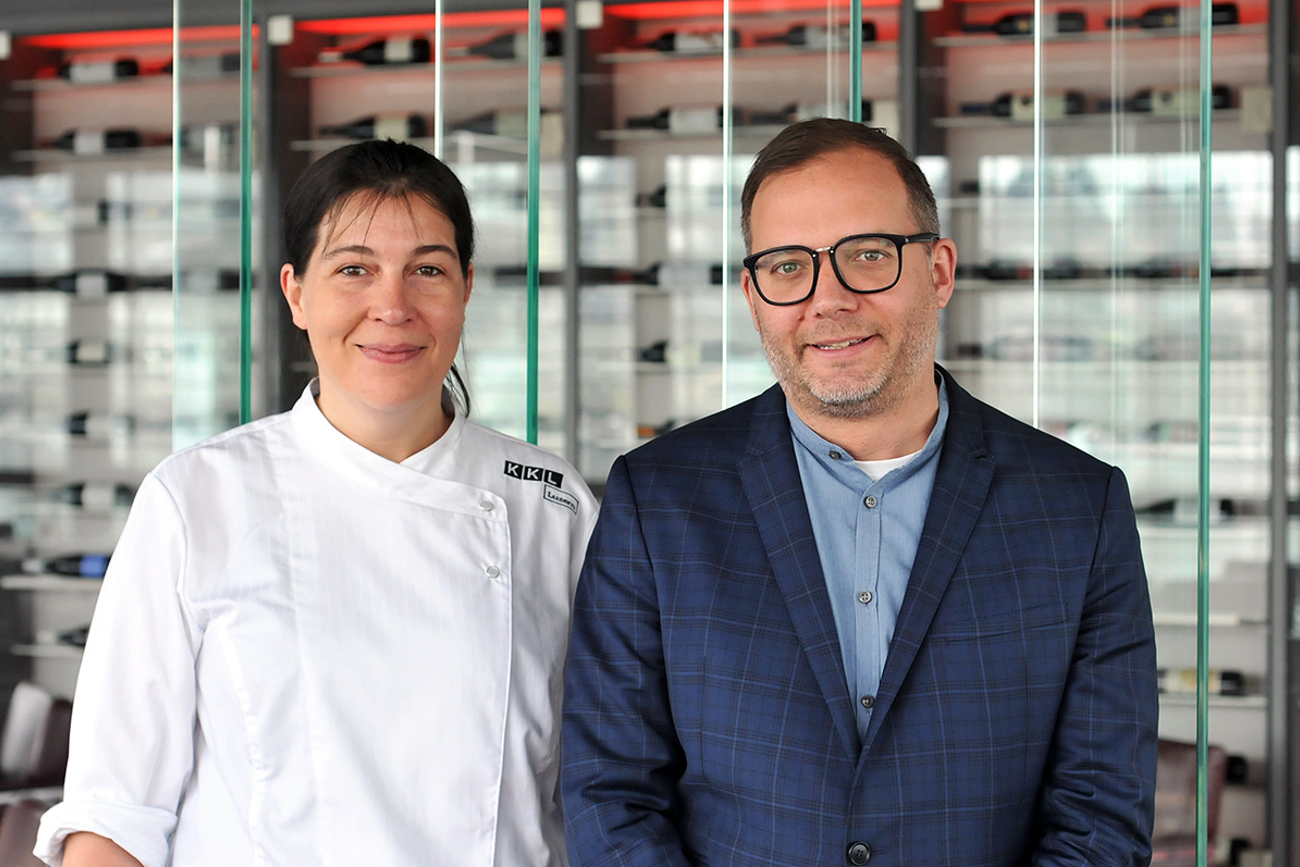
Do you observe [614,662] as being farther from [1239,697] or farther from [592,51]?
[592,51]

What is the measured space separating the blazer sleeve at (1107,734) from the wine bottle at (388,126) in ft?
15.7

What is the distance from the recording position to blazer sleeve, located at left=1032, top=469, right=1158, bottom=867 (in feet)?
3.97

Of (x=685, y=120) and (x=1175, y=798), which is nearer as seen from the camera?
(x=1175, y=798)

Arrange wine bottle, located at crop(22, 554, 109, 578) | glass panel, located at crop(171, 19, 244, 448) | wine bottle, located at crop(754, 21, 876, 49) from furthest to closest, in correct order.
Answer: wine bottle, located at crop(22, 554, 109, 578), wine bottle, located at crop(754, 21, 876, 49), glass panel, located at crop(171, 19, 244, 448)

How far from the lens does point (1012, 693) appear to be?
1.22 m

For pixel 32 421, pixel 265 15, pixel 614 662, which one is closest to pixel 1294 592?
pixel 614 662

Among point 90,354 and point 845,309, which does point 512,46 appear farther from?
point 845,309

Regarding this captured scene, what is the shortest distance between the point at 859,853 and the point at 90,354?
17.0 feet

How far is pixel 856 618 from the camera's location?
1.24 m

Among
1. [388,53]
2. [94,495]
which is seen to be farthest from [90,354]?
[388,53]

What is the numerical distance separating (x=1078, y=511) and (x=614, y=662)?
522 mm

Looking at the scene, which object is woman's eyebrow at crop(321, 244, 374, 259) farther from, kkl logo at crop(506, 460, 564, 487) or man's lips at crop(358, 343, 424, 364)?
kkl logo at crop(506, 460, 564, 487)

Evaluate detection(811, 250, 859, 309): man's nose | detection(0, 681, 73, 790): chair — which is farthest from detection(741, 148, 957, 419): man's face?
detection(0, 681, 73, 790): chair

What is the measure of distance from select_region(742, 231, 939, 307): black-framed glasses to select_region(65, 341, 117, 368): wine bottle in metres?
4.97
